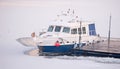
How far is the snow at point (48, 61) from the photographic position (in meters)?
4.80

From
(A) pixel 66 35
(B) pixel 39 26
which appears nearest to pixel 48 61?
(A) pixel 66 35

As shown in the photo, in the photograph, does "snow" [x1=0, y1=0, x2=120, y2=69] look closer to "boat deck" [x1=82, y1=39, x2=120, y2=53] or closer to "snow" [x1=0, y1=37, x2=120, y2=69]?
"snow" [x1=0, y1=37, x2=120, y2=69]

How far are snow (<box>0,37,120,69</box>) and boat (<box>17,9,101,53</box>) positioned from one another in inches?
11.0

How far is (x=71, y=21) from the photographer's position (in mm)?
6031

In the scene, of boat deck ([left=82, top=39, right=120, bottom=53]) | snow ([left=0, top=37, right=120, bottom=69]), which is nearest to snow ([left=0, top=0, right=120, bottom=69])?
snow ([left=0, top=37, right=120, bottom=69])

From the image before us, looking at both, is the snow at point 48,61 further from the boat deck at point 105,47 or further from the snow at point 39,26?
the boat deck at point 105,47

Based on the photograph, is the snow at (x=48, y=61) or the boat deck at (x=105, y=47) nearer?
the snow at (x=48, y=61)

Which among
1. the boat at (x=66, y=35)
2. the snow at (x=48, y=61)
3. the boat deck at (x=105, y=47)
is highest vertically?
the boat at (x=66, y=35)

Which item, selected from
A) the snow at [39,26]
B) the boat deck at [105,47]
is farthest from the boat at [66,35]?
the snow at [39,26]

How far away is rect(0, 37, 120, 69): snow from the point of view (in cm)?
480

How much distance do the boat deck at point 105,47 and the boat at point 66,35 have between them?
3.1 inches

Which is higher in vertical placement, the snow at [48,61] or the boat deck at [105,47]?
the boat deck at [105,47]

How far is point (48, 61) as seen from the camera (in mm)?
5168

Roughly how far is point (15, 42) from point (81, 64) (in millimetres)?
1852
